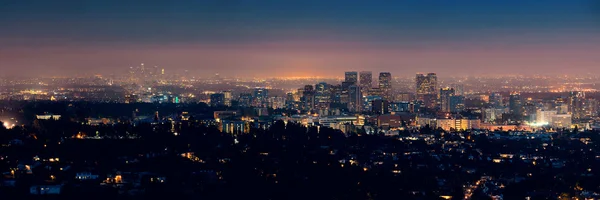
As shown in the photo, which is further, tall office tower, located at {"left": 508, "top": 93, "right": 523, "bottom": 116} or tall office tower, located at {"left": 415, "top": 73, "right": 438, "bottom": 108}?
tall office tower, located at {"left": 415, "top": 73, "right": 438, "bottom": 108}

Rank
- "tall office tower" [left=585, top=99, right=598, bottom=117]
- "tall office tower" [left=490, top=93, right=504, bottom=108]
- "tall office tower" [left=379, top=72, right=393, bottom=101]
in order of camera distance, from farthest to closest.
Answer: "tall office tower" [left=379, top=72, right=393, bottom=101] → "tall office tower" [left=490, top=93, right=504, bottom=108] → "tall office tower" [left=585, top=99, right=598, bottom=117]

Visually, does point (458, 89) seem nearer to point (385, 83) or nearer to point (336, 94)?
point (385, 83)

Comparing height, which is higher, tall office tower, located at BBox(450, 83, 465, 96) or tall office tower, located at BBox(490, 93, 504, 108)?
tall office tower, located at BBox(450, 83, 465, 96)

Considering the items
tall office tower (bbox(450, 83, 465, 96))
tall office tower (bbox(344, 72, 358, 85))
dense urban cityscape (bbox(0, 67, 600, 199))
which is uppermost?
tall office tower (bbox(344, 72, 358, 85))

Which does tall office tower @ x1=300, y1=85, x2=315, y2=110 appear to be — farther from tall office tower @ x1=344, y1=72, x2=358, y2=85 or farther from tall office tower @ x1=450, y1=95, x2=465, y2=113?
tall office tower @ x1=450, y1=95, x2=465, y2=113

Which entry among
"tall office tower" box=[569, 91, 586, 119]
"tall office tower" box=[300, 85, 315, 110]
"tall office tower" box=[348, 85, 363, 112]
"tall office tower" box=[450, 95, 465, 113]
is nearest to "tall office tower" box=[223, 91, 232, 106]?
"tall office tower" box=[300, 85, 315, 110]

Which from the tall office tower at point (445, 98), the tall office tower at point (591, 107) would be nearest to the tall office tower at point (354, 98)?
the tall office tower at point (445, 98)
